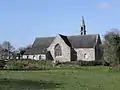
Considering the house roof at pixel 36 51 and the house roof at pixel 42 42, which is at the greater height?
the house roof at pixel 42 42

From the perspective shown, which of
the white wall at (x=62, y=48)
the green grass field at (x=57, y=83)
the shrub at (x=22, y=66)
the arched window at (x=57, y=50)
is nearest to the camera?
the green grass field at (x=57, y=83)

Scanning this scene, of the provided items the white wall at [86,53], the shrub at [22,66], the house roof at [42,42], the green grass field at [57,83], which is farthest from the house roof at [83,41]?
the green grass field at [57,83]

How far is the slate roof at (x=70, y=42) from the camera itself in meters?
104

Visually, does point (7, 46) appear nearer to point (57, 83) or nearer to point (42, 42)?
point (42, 42)

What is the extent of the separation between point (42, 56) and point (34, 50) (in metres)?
4.25

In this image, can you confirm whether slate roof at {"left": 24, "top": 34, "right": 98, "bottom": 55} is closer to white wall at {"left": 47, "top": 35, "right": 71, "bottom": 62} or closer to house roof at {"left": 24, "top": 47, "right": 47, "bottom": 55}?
house roof at {"left": 24, "top": 47, "right": 47, "bottom": 55}

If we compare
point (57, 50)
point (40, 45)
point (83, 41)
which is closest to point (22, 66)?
point (57, 50)

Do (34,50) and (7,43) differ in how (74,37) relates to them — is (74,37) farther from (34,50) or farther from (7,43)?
(7,43)

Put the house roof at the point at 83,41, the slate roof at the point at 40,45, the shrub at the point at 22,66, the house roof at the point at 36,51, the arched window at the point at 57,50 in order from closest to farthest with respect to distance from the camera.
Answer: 1. the shrub at the point at 22,66
2. the house roof at the point at 83,41
3. the arched window at the point at 57,50
4. the house roof at the point at 36,51
5. the slate roof at the point at 40,45

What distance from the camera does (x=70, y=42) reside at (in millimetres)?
107938

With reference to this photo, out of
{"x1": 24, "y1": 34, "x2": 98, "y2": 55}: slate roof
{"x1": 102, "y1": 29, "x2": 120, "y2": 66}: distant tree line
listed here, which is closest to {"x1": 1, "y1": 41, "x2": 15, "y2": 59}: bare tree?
{"x1": 24, "y1": 34, "x2": 98, "y2": 55}: slate roof

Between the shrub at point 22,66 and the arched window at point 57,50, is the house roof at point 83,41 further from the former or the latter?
the shrub at point 22,66

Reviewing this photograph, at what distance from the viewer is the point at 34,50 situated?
4306 inches

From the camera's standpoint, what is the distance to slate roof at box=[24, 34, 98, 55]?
342ft
